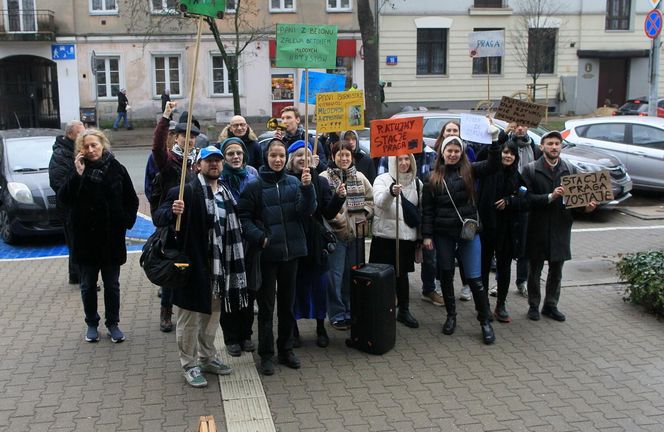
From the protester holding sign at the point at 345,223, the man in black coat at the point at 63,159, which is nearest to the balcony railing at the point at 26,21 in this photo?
the man in black coat at the point at 63,159

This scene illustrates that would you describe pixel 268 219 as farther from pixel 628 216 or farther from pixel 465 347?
pixel 628 216

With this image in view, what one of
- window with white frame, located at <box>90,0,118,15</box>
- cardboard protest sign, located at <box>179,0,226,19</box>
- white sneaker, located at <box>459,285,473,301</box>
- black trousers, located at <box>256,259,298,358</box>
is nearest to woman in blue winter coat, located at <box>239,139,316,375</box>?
black trousers, located at <box>256,259,298,358</box>

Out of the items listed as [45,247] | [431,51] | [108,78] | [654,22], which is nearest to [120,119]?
[108,78]

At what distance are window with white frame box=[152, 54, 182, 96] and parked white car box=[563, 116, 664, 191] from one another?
72.6 ft

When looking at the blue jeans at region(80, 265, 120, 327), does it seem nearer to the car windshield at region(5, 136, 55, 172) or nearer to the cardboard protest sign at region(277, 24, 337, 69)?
the cardboard protest sign at region(277, 24, 337, 69)

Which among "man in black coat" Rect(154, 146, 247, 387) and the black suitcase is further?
the black suitcase

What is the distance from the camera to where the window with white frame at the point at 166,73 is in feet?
106

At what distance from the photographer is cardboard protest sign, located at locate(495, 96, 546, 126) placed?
6.96 metres

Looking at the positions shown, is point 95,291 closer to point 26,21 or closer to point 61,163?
point 61,163

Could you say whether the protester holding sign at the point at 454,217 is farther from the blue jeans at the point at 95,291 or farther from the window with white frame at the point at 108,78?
the window with white frame at the point at 108,78

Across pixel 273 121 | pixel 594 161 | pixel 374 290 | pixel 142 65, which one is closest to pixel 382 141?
pixel 374 290

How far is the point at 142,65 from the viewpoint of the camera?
1262 inches

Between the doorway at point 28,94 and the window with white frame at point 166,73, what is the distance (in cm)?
447

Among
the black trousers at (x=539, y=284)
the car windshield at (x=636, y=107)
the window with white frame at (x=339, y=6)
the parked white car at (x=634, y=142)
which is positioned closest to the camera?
the black trousers at (x=539, y=284)
